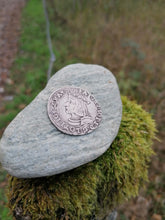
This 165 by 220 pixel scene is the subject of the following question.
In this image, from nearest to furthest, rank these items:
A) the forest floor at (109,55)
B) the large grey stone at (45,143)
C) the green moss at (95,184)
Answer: the large grey stone at (45,143)
the green moss at (95,184)
the forest floor at (109,55)

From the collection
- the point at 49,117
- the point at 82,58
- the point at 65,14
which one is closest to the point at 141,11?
the point at 65,14

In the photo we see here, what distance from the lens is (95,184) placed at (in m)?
2.04

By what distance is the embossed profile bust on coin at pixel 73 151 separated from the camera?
5.66 ft

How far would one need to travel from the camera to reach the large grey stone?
66.1 inches

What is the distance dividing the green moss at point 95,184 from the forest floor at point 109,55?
103cm

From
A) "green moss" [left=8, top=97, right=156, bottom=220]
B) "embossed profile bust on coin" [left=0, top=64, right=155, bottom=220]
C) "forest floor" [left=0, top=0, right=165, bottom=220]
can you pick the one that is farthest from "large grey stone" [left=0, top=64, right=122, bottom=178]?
"forest floor" [left=0, top=0, right=165, bottom=220]

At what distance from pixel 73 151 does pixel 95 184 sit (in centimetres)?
52

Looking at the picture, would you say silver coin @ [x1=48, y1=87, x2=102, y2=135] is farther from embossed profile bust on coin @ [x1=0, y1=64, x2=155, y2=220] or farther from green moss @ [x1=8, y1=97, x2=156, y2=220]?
green moss @ [x1=8, y1=97, x2=156, y2=220]

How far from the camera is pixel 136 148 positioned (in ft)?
7.41

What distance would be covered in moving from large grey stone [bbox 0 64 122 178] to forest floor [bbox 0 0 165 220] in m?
0.97

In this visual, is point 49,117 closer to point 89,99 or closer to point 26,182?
point 89,99

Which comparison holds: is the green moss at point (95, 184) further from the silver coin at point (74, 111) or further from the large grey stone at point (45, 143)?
the silver coin at point (74, 111)

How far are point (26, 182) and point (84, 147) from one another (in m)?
0.67

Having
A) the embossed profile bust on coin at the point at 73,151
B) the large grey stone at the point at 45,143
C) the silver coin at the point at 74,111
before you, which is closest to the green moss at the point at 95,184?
the embossed profile bust on coin at the point at 73,151
